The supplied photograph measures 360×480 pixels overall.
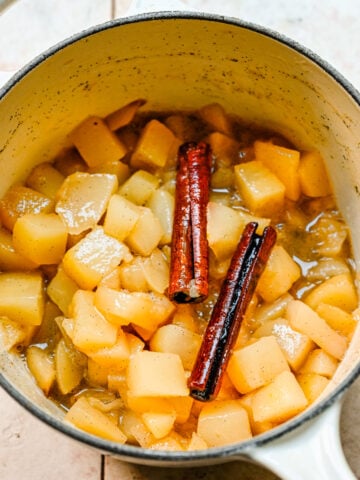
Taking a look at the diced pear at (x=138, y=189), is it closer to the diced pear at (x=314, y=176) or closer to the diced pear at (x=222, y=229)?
the diced pear at (x=222, y=229)

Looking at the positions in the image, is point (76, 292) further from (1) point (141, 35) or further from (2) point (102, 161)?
(1) point (141, 35)

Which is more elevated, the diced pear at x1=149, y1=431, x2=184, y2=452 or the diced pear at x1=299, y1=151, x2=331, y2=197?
the diced pear at x1=299, y1=151, x2=331, y2=197

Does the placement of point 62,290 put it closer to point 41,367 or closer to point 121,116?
point 41,367

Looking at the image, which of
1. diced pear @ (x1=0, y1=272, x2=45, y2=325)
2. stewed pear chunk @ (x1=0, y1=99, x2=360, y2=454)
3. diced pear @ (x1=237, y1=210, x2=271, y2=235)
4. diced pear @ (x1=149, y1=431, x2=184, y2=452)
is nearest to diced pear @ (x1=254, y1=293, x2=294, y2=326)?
stewed pear chunk @ (x1=0, y1=99, x2=360, y2=454)

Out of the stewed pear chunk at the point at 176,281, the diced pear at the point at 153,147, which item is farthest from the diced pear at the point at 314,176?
the diced pear at the point at 153,147

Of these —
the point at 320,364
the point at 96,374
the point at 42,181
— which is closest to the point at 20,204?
the point at 42,181

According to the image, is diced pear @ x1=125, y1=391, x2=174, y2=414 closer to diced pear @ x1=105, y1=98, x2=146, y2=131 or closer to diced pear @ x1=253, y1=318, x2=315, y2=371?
diced pear @ x1=253, y1=318, x2=315, y2=371
